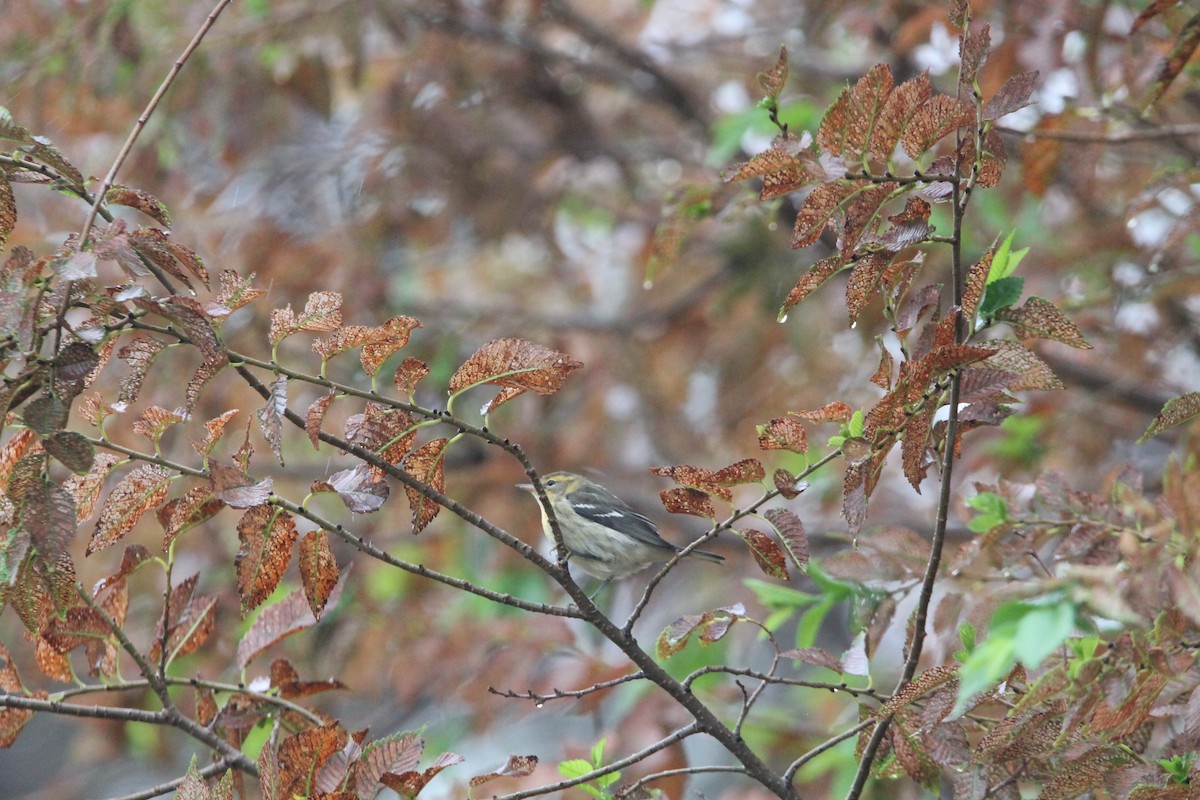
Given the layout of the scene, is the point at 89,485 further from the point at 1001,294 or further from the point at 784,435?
the point at 1001,294

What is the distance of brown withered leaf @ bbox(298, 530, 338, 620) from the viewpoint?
1593mm

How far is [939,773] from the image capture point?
166 centimetres

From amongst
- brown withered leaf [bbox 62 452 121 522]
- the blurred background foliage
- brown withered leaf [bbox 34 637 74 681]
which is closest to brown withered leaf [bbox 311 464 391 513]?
brown withered leaf [bbox 62 452 121 522]

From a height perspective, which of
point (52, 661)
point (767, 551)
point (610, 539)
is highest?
point (767, 551)

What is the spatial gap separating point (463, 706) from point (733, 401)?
2048mm

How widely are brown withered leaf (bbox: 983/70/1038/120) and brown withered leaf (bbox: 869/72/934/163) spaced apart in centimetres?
8

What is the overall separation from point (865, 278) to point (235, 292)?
0.86 metres

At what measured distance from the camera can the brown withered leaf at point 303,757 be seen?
1.65m

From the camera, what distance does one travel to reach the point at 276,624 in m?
2.01

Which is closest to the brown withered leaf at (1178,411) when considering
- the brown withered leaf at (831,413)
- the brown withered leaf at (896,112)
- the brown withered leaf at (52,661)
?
the brown withered leaf at (831,413)

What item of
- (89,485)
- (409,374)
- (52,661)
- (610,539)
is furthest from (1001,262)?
(610,539)

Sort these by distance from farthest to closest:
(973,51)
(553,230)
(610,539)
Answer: (553,230) → (610,539) → (973,51)

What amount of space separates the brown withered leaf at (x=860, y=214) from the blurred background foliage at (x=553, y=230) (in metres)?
1.36

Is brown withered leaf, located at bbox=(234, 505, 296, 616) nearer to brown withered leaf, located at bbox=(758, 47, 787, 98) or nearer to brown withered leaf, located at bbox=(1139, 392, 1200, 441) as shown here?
brown withered leaf, located at bbox=(758, 47, 787, 98)
